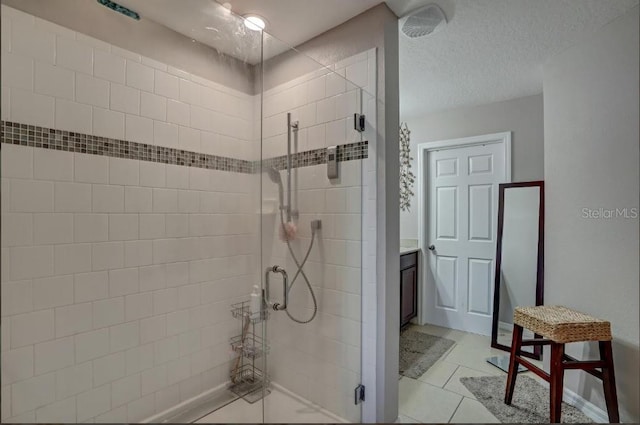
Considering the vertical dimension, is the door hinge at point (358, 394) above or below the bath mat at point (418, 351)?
above

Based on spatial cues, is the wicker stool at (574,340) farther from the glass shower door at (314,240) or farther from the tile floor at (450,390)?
the glass shower door at (314,240)

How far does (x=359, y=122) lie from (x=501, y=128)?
2.01 metres

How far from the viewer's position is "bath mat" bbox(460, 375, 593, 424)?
5.89 feet

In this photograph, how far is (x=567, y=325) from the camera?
1.60 m

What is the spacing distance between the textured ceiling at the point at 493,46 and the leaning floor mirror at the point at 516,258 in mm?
905

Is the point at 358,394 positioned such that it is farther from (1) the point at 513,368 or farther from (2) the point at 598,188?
(2) the point at 598,188

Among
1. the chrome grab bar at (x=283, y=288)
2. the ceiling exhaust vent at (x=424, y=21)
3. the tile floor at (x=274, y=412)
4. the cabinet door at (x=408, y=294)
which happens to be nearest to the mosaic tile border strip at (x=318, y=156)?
the chrome grab bar at (x=283, y=288)

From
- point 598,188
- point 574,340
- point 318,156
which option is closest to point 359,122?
point 318,156

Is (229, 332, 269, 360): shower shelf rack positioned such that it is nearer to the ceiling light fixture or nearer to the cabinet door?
the cabinet door

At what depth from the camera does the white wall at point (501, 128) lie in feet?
9.22

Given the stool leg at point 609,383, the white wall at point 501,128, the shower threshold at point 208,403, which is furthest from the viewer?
the white wall at point 501,128

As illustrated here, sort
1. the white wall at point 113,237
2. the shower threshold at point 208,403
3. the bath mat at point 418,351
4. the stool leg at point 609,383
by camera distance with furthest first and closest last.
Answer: the bath mat at point 418,351 < the shower threshold at point 208,403 < the stool leg at point 609,383 < the white wall at point 113,237

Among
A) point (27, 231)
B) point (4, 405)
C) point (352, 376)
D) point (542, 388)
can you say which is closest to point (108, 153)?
point (27, 231)

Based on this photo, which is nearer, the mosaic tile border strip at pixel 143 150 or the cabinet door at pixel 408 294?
the mosaic tile border strip at pixel 143 150
